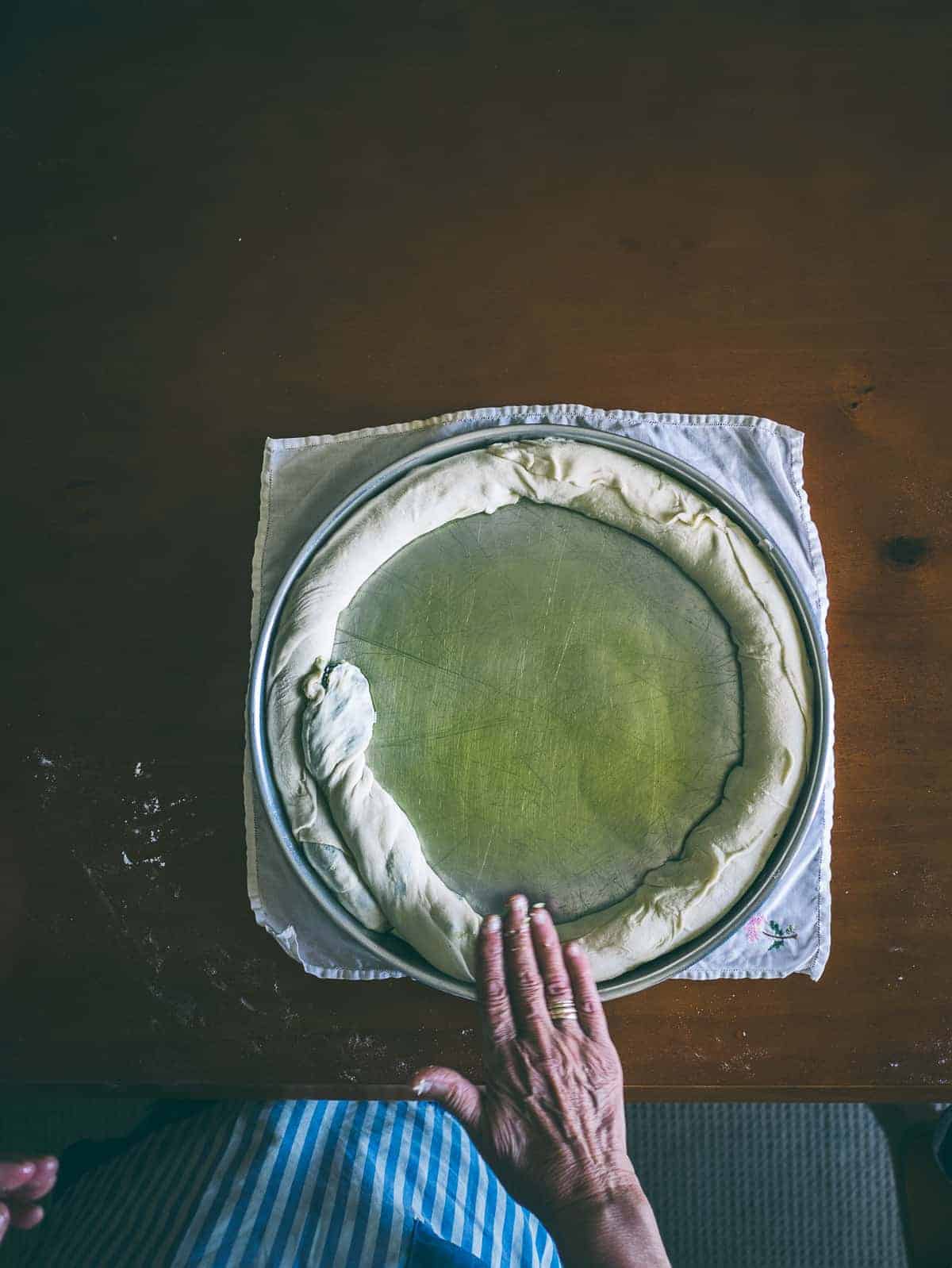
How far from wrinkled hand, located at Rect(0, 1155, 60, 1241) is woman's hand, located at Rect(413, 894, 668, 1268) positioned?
0.36 meters

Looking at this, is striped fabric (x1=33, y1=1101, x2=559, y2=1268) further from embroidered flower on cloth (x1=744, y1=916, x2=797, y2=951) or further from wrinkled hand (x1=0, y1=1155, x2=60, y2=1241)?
embroidered flower on cloth (x1=744, y1=916, x2=797, y2=951)

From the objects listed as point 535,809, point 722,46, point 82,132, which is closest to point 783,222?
point 722,46

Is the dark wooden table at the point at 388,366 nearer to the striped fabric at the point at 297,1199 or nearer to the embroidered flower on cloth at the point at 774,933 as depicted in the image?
the embroidered flower on cloth at the point at 774,933

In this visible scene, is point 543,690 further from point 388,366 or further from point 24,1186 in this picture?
point 24,1186

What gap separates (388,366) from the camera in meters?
0.77

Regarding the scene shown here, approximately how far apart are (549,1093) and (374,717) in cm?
34

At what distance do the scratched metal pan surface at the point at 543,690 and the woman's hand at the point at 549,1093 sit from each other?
0.05m

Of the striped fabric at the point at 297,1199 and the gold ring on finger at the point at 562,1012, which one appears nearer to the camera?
the gold ring on finger at the point at 562,1012

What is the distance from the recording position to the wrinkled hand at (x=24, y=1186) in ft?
2.17

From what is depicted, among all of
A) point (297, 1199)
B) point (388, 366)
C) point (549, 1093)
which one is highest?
point (388, 366)

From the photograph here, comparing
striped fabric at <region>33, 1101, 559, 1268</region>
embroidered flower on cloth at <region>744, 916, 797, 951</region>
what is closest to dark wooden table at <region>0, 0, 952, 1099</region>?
embroidered flower on cloth at <region>744, 916, 797, 951</region>

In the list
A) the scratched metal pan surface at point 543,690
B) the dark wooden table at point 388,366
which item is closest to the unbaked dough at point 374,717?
the scratched metal pan surface at point 543,690

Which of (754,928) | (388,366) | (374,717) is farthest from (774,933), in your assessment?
(388,366)

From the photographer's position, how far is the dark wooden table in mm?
707
